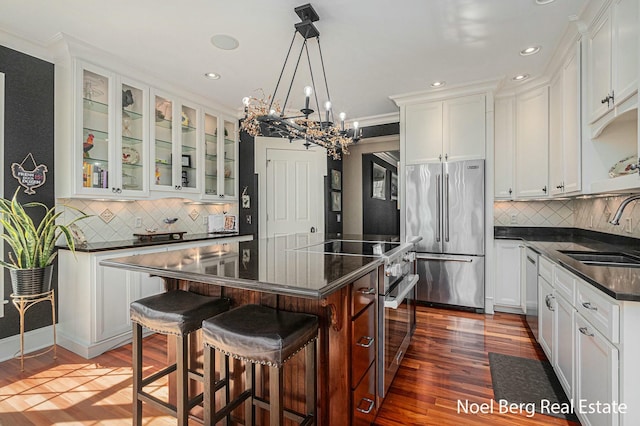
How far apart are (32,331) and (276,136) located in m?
3.53

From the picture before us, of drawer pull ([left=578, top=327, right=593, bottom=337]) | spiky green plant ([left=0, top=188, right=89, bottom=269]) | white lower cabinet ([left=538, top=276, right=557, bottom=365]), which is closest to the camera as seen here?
drawer pull ([left=578, top=327, right=593, bottom=337])

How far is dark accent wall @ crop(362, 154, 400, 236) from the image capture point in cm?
625

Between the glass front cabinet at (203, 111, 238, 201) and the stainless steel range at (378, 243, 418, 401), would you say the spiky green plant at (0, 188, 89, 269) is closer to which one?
the glass front cabinet at (203, 111, 238, 201)

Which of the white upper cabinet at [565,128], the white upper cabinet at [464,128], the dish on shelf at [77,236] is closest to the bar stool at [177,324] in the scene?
the dish on shelf at [77,236]

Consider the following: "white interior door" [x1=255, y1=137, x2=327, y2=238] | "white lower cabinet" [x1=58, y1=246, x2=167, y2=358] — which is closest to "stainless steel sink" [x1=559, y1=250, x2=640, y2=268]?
"white interior door" [x1=255, y1=137, x2=327, y2=238]

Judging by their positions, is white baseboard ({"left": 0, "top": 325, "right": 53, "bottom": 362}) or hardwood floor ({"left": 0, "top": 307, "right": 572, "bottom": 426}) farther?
white baseboard ({"left": 0, "top": 325, "right": 53, "bottom": 362})

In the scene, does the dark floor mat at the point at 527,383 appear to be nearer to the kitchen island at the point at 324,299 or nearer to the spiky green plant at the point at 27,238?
the kitchen island at the point at 324,299

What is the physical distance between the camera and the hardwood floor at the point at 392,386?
6.17 feet

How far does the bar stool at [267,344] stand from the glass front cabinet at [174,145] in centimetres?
270

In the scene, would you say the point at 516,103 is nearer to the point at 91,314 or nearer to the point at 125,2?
the point at 125,2

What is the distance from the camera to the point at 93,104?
3037 millimetres

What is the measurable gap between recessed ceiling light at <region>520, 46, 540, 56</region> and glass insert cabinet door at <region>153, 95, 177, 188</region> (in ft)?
12.4

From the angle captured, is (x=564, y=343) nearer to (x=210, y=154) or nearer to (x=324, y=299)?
(x=324, y=299)

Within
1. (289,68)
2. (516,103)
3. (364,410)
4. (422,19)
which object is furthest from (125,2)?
(516,103)
